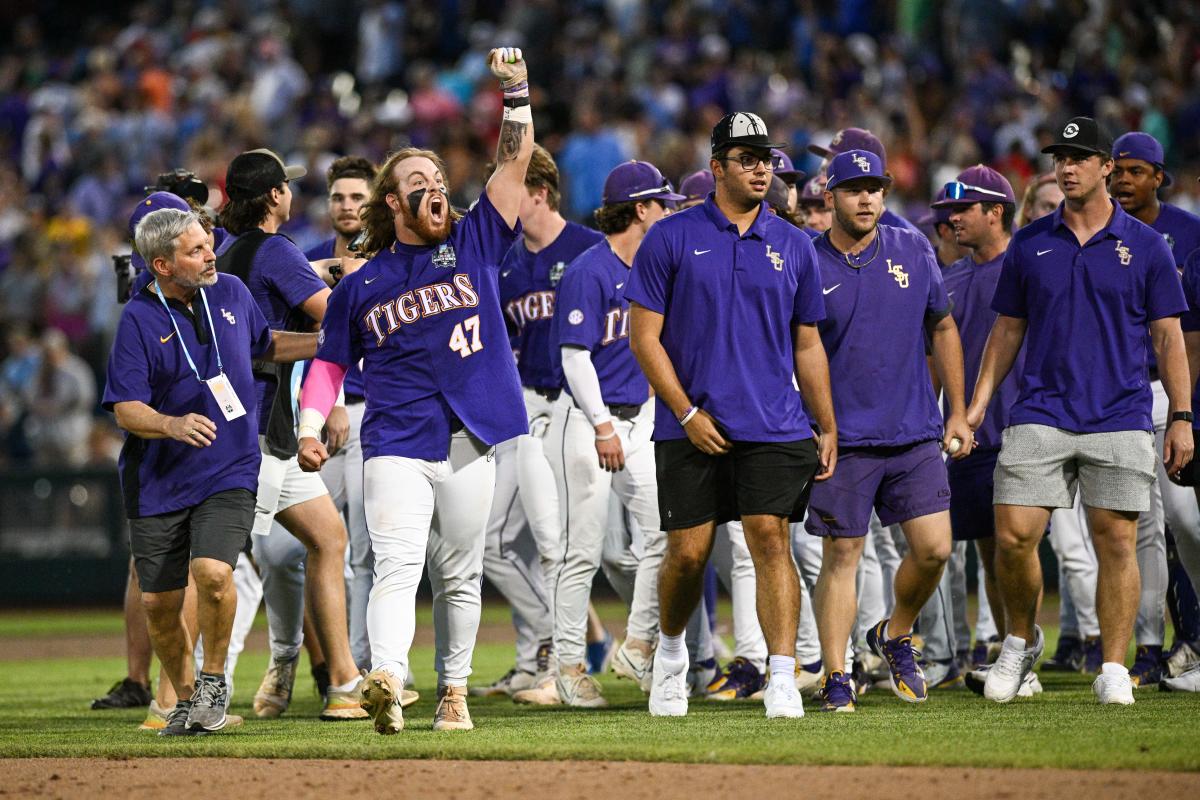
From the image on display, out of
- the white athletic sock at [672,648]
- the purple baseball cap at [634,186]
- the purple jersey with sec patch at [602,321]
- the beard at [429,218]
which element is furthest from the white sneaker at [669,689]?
the purple baseball cap at [634,186]

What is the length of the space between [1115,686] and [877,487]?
136cm

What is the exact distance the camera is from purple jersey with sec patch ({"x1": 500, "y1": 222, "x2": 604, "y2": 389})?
942 centimetres

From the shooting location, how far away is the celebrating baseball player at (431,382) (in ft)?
23.3

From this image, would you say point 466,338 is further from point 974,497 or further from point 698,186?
point 974,497

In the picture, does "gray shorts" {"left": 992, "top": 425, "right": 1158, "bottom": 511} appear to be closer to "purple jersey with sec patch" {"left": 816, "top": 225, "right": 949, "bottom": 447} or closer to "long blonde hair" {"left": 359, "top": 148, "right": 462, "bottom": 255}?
"purple jersey with sec patch" {"left": 816, "top": 225, "right": 949, "bottom": 447}

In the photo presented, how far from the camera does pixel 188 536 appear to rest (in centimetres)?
752

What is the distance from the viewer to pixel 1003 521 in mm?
7816

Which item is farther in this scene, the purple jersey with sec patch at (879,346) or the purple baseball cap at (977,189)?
the purple baseball cap at (977,189)

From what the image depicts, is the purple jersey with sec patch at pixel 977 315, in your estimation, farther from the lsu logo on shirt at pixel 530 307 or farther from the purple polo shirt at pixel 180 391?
the purple polo shirt at pixel 180 391

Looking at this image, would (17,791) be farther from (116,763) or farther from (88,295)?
(88,295)

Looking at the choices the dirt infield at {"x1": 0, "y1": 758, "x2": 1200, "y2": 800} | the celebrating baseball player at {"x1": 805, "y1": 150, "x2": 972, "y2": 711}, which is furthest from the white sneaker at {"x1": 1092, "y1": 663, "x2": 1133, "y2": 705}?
the dirt infield at {"x1": 0, "y1": 758, "x2": 1200, "y2": 800}

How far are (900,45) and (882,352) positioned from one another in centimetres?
1121

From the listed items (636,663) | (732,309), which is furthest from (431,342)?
(636,663)

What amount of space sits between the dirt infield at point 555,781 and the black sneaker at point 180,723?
91cm
